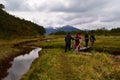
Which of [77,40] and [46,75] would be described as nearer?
[46,75]

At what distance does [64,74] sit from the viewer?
97.1ft

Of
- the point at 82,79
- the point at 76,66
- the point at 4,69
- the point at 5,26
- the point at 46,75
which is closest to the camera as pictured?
the point at 82,79

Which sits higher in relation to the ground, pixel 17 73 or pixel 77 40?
pixel 77 40

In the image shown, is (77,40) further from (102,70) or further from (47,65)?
(102,70)

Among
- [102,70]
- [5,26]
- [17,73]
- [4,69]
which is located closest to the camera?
[102,70]

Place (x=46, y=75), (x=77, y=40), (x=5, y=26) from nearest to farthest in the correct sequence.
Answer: (x=46, y=75)
(x=77, y=40)
(x=5, y=26)

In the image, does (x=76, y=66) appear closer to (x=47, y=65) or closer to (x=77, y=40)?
(x=47, y=65)

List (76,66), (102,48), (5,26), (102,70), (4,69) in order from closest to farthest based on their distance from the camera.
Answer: (102,70), (76,66), (4,69), (102,48), (5,26)

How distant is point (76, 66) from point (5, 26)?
148 meters

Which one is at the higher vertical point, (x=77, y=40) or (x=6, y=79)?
(x=77, y=40)

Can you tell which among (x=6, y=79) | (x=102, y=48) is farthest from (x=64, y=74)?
(x=102, y=48)

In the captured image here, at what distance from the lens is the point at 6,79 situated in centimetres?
3444

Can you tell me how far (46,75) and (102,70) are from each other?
→ 6.14 meters

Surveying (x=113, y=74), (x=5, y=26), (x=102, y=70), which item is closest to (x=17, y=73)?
(x=102, y=70)
